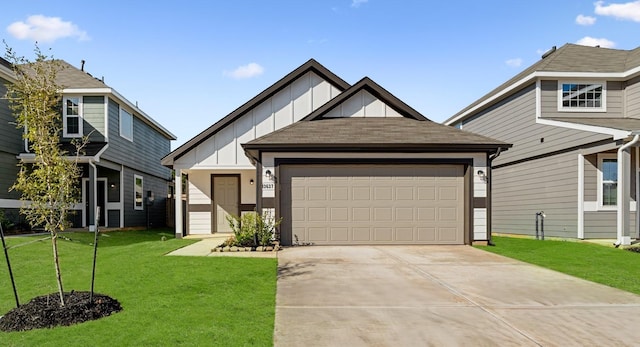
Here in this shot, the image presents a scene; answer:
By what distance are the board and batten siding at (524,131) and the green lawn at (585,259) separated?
348 centimetres

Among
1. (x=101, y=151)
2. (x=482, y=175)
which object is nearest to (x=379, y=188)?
(x=482, y=175)

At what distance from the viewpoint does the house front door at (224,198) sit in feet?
48.7

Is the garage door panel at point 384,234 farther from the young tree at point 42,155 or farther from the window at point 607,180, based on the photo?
the young tree at point 42,155

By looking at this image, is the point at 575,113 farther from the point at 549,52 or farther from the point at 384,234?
the point at 384,234

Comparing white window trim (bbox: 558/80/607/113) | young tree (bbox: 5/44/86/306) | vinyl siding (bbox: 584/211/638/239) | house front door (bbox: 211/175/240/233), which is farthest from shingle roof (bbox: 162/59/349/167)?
vinyl siding (bbox: 584/211/638/239)

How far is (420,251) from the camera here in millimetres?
10156

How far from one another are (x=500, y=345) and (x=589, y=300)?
2.71 meters

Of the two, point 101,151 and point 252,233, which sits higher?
point 101,151

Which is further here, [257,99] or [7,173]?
[257,99]

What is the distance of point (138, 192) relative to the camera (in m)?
20.0

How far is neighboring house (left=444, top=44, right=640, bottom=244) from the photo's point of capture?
1241 cm

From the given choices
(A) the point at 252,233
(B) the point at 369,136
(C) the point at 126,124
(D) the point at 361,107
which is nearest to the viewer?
(A) the point at 252,233

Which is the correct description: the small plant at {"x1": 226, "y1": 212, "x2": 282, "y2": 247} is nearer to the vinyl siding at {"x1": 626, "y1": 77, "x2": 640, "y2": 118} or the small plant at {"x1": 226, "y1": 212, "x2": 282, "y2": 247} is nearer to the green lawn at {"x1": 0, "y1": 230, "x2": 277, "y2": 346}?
the green lawn at {"x1": 0, "y1": 230, "x2": 277, "y2": 346}

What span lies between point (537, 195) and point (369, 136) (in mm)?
7829
